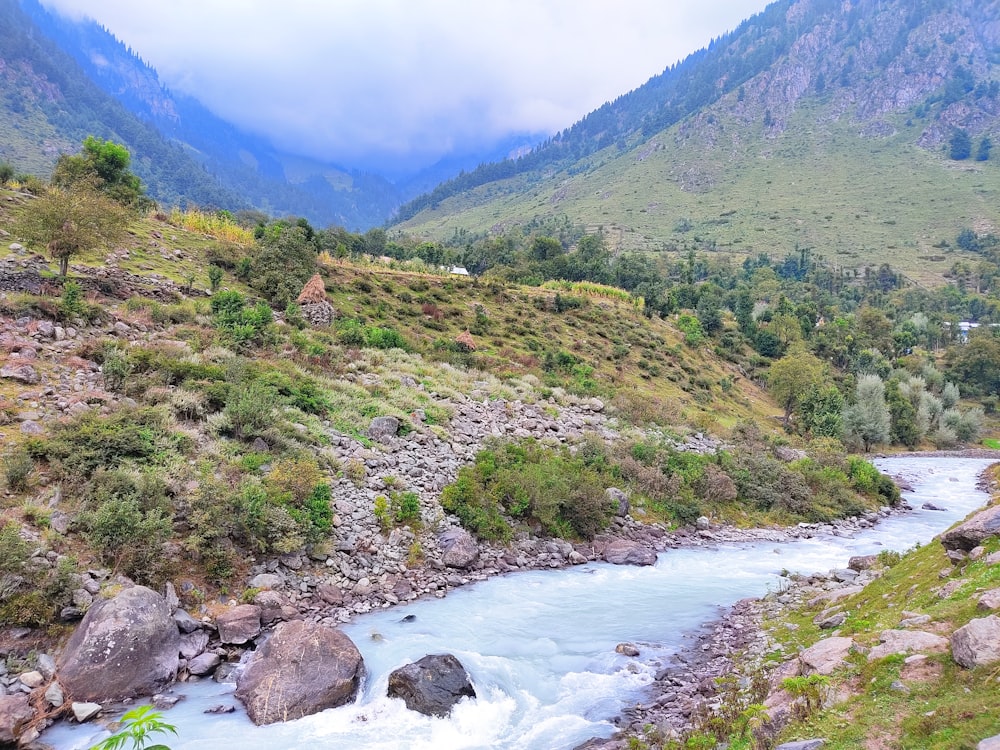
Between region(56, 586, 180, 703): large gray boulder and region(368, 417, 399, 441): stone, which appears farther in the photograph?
region(368, 417, 399, 441): stone

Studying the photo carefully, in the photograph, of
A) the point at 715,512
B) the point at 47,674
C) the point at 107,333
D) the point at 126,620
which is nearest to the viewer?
the point at 47,674

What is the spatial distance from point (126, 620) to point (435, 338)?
81.9 ft

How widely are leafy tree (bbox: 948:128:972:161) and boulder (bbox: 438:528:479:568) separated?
212638mm

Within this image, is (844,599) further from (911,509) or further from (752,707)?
(911,509)

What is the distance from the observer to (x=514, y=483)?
58.3 ft

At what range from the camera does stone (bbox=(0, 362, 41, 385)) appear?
1354 centimetres

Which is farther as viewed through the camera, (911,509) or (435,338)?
(435,338)

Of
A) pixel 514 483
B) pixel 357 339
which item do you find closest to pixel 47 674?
pixel 514 483

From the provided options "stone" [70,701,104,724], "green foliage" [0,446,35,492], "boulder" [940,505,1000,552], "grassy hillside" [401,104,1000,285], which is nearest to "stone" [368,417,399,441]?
"green foliage" [0,446,35,492]

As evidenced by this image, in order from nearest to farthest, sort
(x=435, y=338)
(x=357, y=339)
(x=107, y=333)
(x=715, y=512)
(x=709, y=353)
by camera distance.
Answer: (x=107, y=333), (x=715, y=512), (x=357, y=339), (x=435, y=338), (x=709, y=353)

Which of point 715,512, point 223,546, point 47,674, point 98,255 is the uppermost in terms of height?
point 98,255

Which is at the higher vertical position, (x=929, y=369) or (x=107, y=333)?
(x=107, y=333)

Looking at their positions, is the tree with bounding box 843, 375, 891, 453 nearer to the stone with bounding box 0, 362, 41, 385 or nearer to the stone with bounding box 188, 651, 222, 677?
the stone with bounding box 188, 651, 222, 677

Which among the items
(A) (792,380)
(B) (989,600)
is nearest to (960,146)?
(A) (792,380)
